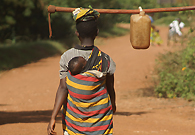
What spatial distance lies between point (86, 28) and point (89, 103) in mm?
606

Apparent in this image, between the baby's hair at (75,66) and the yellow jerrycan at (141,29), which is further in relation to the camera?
the yellow jerrycan at (141,29)

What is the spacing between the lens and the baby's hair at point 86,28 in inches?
100

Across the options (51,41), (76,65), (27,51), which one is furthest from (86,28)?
(51,41)

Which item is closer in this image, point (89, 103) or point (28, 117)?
point (89, 103)

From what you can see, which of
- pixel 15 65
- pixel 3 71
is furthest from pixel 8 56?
pixel 3 71

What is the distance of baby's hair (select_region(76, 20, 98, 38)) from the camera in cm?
254

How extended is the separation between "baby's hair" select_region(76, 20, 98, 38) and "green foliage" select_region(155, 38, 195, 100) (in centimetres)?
520

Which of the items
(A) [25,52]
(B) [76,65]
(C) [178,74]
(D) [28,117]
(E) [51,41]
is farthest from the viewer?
(E) [51,41]

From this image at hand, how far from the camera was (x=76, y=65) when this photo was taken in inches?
96.0

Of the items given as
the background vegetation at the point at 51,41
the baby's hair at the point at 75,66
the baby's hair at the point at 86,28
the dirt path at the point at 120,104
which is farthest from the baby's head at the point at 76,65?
the background vegetation at the point at 51,41

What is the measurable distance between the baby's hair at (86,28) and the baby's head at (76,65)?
0.69 feet

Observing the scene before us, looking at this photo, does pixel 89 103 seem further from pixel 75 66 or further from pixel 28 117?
pixel 28 117

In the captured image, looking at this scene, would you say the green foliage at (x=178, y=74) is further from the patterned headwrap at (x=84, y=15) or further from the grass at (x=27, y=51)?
the grass at (x=27, y=51)

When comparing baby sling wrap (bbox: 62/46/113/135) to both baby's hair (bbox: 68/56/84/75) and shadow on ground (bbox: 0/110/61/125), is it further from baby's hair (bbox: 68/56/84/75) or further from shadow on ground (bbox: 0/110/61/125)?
shadow on ground (bbox: 0/110/61/125)
